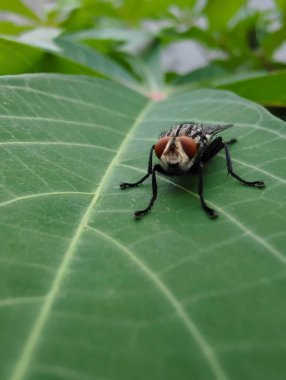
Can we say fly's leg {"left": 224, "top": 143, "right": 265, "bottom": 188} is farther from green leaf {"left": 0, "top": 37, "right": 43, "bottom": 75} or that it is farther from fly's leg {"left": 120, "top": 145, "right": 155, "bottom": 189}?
green leaf {"left": 0, "top": 37, "right": 43, "bottom": 75}

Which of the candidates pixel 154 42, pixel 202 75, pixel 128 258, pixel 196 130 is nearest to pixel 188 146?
pixel 196 130

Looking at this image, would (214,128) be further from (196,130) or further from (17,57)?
(17,57)

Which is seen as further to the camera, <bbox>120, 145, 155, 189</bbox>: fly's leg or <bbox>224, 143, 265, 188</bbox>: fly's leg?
<bbox>120, 145, 155, 189</bbox>: fly's leg

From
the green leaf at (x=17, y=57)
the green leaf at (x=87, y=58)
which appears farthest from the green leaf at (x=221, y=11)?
the green leaf at (x=17, y=57)

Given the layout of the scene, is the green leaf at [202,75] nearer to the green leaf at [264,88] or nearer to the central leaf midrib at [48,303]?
the green leaf at [264,88]

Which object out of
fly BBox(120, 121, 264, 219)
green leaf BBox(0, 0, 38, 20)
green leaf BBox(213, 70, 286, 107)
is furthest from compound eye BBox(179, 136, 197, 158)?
green leaf BBox(0, 0, 38, 20)

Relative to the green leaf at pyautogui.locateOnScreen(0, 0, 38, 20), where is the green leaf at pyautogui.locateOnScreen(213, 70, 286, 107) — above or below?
below

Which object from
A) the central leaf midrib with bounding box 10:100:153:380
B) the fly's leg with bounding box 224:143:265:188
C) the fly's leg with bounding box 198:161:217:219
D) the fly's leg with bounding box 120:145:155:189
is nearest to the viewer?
the central leaf midrib with bounding box 10:100:153:380
